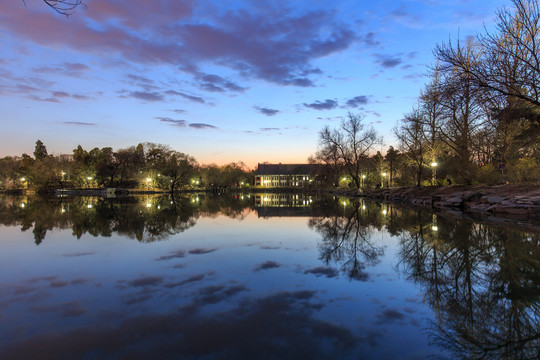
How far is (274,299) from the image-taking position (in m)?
5.28

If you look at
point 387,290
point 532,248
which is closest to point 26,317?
point 387,290

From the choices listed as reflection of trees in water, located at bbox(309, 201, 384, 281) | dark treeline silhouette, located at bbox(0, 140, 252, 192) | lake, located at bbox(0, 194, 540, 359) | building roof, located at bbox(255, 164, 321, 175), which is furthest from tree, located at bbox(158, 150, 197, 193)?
building roof, located at bbox(255, 164, 321, 175)

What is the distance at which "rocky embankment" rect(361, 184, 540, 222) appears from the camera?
16.3 m

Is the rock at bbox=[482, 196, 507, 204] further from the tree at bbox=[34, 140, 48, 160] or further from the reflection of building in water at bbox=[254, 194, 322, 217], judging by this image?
the tree at bbox=[34, 140, 48, 160]

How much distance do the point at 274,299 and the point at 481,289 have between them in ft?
11.8

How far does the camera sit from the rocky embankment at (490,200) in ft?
53.5

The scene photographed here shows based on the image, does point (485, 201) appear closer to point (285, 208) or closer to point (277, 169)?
point (285, 208)

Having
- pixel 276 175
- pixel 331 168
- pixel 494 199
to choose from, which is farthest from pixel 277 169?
pixel 494 199

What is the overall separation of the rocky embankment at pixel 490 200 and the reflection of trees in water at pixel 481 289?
687 centimetres

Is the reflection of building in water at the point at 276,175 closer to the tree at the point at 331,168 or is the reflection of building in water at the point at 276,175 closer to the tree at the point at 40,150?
the tree at the point at 331,168

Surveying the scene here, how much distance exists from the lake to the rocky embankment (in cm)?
763

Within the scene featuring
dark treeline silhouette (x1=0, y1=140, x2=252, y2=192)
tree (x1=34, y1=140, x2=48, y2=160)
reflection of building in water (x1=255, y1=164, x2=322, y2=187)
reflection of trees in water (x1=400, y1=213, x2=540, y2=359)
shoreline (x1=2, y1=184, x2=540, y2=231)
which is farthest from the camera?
reflection of building in water (x1=255, y1=164, x2=322, y2=187)

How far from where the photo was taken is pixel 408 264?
24.8ft

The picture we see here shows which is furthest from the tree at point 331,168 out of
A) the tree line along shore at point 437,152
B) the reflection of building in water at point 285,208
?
the reflection of building in water at point 285,208
